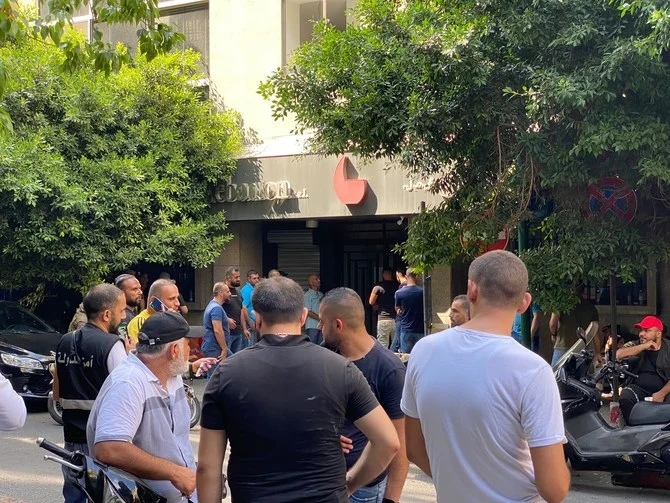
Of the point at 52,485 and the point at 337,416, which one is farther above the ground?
the point at 337,416

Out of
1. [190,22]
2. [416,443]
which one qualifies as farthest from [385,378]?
[190,22]

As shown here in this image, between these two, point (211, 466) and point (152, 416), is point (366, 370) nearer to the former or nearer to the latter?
point (152, 416)

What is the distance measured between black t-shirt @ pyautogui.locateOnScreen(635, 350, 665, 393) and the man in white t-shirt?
6.63m

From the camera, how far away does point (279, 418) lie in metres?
3.35

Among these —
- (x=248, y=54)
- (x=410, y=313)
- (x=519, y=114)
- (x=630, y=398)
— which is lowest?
(x=630, y=398)

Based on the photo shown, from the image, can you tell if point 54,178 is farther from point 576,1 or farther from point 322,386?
point 322,386

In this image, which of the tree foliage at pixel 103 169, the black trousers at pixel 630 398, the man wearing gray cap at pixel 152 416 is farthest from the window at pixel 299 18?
the man wearing gray cap at pixel 152 416

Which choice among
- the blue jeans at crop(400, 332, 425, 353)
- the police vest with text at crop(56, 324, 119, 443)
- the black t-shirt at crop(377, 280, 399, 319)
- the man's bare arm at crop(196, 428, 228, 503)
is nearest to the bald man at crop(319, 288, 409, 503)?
the man's bare arm at crop(196, 428, 228, 503)

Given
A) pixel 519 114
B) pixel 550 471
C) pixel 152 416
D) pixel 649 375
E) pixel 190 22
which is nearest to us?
pixel 550 471

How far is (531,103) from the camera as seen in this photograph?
382 inches

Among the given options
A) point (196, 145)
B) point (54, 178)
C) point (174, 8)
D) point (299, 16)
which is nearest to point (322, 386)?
point (54, 178)

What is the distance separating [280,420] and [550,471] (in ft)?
3.08

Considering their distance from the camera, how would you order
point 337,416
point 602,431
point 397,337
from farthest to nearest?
1. point 397,337
2. point 602,431
3. point 337,416

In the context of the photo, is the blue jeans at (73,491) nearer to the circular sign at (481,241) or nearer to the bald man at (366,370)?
the bald man at (366,370)
